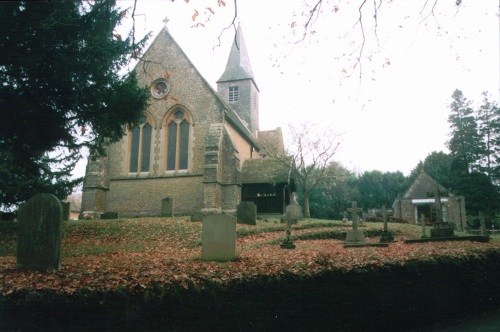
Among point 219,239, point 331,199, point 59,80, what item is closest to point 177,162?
point 59,80

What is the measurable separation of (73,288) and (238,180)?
1687 cm

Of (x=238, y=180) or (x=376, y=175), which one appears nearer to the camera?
(x=238, y=180)

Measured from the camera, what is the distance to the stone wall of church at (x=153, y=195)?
Result: 21188 millimetres

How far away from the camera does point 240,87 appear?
1344 inches

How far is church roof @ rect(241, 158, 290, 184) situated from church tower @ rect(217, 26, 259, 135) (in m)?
8.32

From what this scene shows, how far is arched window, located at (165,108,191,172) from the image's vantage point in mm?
22328

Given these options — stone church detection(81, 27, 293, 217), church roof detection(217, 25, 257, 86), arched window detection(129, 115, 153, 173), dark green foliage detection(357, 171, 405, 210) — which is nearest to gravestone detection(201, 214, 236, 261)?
stone church detection(81, 27, 293, 217)

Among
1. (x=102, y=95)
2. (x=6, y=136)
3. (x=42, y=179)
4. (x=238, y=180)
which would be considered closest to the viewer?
(x=6, y=136)

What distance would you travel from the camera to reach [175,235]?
13984 mm

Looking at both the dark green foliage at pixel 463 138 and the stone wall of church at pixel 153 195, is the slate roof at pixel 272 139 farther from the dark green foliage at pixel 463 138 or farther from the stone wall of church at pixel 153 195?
the dark green foliage at pixel 463 138

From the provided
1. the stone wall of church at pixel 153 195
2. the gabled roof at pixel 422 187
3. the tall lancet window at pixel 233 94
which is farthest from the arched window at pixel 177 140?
the gabled roof at pixel 422 187

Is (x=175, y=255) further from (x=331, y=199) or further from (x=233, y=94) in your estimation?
Answer: (x=331, y=199)

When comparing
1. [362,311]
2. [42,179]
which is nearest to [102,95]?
[42,179]

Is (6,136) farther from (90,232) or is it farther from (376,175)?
(376,175)
